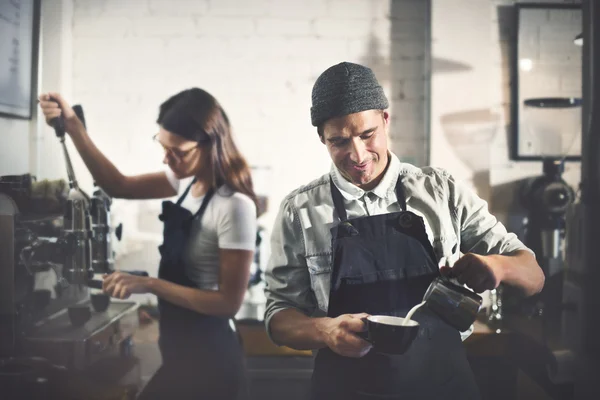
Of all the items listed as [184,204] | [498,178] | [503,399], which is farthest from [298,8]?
[503,399]

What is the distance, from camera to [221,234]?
1.70 meters

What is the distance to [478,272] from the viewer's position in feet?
4.46

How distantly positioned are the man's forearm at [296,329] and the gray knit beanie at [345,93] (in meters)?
0.55

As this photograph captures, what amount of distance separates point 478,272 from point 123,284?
1.15m

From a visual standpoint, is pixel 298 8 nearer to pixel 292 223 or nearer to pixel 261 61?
pixel 261 61

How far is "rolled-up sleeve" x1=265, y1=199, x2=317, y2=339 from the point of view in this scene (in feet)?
5.10

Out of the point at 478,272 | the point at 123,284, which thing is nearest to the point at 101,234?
the point at 123,284

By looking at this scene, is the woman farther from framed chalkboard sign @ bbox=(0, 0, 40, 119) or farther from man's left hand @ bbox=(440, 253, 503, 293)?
man's left hand @ bbox=(440, 253, 503, 293)

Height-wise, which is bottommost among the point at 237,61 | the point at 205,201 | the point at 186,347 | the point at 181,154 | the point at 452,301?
the point at 186,347

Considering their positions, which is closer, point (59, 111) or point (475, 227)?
point (475, 227)

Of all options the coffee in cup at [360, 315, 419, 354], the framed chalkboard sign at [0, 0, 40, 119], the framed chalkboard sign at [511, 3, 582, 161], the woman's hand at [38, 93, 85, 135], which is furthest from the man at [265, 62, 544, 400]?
→ the framed chalkboard sign at [0, 0, 40, 119]

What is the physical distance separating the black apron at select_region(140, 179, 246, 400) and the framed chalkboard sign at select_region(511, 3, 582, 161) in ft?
4.14

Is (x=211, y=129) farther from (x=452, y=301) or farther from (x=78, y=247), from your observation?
(x=452, y=301)

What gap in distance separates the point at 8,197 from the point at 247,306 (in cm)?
93
